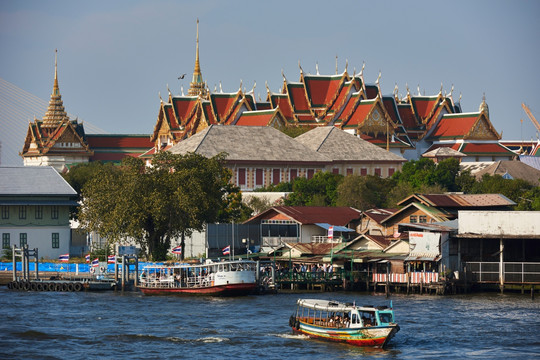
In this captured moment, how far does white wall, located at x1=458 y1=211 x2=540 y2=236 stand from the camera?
62781mm

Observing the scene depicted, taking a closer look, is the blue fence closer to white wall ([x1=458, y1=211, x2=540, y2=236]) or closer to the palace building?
white wall ([x1=458, y1=211, x2=540, y2=236])

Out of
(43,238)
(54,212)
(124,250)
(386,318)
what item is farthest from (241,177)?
(386,318)

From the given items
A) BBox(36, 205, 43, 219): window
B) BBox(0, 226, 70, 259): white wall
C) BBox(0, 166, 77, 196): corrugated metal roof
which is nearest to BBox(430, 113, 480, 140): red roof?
BBox(0, 166, 77, 196): corrugated metal roof

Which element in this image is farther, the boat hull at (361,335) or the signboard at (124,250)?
the signboard at (124,250)

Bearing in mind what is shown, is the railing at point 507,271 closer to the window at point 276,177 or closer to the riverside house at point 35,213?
the riverside house at point 35,213

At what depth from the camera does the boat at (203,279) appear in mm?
62594

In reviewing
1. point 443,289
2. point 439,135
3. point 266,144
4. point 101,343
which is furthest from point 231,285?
point 439,135

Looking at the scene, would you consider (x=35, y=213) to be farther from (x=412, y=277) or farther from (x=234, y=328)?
(x=234, y=328)

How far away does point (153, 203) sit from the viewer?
7200 centimetres

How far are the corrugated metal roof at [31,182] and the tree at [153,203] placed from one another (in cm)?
497

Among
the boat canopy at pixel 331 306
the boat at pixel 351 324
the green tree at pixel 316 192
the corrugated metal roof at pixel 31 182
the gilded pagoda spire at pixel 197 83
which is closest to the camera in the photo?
the boat at pixel 351 324

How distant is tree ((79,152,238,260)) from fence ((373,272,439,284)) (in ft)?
40.9

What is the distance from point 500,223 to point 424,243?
382cm

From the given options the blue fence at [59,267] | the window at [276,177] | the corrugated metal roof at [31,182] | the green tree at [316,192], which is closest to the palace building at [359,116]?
the window at [276,177]
